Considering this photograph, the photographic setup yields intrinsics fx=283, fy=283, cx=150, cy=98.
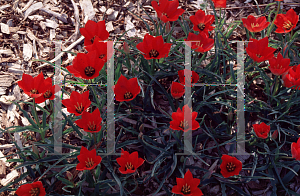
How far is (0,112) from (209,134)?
151cm

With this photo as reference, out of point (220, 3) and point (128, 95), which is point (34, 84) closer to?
point (128, 95)

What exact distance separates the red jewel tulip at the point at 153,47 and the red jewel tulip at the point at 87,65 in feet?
0.89

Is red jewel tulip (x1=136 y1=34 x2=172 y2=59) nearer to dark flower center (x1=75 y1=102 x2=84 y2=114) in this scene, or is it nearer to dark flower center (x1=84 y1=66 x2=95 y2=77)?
dark flower center (x1=84 y1=66 x2=95 y2=77)

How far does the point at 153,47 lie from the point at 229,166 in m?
0.84

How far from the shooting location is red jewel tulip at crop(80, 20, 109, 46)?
6.07 feet

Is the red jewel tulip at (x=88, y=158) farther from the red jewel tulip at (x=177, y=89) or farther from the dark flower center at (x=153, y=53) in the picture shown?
the dark flower center at (x=153, y=53)

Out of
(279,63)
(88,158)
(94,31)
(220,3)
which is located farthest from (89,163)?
(220,3)

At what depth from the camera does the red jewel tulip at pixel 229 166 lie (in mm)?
1564

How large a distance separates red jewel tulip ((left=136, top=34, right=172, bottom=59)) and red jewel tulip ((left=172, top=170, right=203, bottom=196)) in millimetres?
723

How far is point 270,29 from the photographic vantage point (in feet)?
7.31

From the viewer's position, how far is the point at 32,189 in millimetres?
1540

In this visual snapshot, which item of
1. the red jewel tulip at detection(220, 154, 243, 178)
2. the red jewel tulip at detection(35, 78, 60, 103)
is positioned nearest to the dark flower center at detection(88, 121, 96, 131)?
the red jewel tulip at detection(35, 78, 60, 103)

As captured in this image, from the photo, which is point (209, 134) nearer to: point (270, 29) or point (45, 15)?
point (270, 29)

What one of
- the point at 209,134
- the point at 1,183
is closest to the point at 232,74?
the point at 209,134
